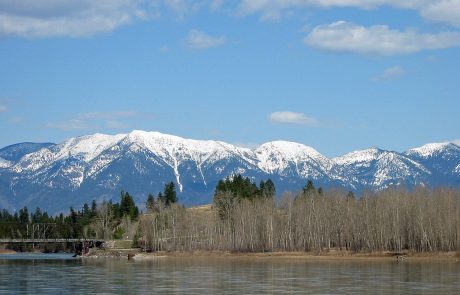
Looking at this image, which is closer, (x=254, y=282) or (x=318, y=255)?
(x=254, y=282)

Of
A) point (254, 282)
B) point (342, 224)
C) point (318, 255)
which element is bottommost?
point (254, 282)

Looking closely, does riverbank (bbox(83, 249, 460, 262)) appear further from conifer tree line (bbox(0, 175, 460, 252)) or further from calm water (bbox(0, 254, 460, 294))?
calm water (bbox(0, 254, 460, 294))

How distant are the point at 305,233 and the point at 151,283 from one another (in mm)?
88397

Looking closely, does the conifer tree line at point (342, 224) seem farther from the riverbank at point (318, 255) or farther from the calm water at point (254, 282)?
the calm water at point (254, 282)

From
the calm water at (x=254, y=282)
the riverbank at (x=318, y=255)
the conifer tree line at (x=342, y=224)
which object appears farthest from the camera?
the conifer tree line at (x=342, y=224)

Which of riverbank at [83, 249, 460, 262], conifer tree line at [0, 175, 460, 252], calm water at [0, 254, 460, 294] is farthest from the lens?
conifer tree line at [0, 175, 460, 252]

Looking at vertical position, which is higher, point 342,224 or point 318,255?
point 342,224

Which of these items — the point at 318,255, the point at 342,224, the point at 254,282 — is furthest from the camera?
the point at 342,224

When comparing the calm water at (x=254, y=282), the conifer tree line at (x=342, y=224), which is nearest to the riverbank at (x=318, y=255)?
the conifer tree line at (x=342, y=224)

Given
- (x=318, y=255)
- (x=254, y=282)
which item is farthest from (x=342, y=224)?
(x=254, y=282)

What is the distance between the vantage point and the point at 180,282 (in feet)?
303

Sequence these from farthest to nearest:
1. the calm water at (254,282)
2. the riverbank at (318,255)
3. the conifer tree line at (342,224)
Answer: the conifer tree line at (342,224) → the riverbank at (318,255) → the calm water at (254,282)

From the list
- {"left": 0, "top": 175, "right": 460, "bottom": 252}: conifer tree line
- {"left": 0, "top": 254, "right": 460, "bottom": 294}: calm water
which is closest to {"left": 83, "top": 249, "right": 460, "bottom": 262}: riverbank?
{"left": 0, "top": 175, "right": 460, "bottom": 252}: conifer tree line

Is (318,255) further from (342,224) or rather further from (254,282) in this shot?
(254,282)
